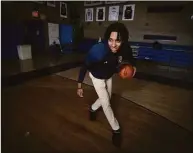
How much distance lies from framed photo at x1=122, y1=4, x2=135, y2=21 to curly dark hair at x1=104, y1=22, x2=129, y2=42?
0.04m

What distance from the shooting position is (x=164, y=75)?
86 cm

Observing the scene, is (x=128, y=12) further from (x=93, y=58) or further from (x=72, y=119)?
(x=72, y=119)

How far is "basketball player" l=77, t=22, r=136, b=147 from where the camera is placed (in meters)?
0.71

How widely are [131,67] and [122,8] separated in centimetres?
24

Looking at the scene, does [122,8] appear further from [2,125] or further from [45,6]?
[2,125]

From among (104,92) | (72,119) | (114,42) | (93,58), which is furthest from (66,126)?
(114,42)

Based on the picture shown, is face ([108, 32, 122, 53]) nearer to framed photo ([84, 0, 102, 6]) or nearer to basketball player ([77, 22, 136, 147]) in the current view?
basketball player ([77, 22, 136, 147])

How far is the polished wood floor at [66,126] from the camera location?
89 cm

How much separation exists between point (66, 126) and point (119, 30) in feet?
2.13

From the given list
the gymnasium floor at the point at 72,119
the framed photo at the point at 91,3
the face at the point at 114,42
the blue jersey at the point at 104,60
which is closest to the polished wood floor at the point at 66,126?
the gymnasium floor at the point at 72,119

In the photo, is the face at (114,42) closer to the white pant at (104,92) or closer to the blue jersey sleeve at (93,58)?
the blue jersey sleeve at (93,58)

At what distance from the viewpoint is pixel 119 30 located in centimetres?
70

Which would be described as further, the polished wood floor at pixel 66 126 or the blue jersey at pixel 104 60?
the polished wood floor at pixel 66 126

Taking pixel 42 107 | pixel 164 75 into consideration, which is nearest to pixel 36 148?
pixel 42 107
